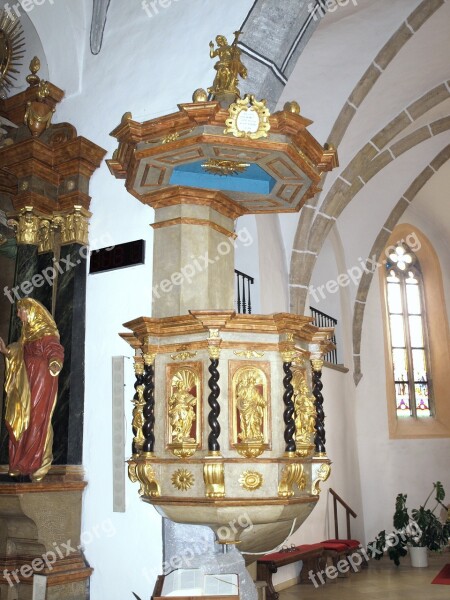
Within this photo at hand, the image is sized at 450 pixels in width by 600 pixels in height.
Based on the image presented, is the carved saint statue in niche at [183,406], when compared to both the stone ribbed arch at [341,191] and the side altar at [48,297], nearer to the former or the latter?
the side altar at [48,297]

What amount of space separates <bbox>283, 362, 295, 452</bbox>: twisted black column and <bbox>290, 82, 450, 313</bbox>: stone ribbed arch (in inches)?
209

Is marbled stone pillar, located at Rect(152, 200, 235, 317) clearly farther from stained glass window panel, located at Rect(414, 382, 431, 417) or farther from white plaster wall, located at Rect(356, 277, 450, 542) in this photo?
stained glass window panel, located at Rect(414, 382, 431, 417)

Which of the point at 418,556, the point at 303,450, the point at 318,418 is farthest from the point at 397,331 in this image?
the point at 303,450

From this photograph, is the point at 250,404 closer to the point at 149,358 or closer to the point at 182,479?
the point at 182,479

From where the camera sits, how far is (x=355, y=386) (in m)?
12.3

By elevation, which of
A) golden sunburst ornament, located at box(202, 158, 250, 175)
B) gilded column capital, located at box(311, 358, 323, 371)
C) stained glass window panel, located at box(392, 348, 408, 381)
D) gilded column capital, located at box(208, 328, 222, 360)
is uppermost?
golden sunburst ornament, located at box(202, 158, 250, 175)

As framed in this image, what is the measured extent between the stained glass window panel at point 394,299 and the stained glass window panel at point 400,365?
0.85 m

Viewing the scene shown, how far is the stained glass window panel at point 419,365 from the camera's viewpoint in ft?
43.9

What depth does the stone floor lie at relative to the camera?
8211 millimetres

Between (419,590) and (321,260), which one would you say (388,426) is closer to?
(321,260)

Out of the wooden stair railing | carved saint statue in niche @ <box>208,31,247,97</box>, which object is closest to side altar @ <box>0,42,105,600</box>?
carved saint statue in niche @ <box>208,31,247,97</box>

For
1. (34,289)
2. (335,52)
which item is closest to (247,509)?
(34,289)

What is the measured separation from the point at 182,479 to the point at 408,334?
10.1 m

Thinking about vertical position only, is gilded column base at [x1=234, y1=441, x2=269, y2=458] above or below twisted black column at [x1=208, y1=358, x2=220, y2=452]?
below
